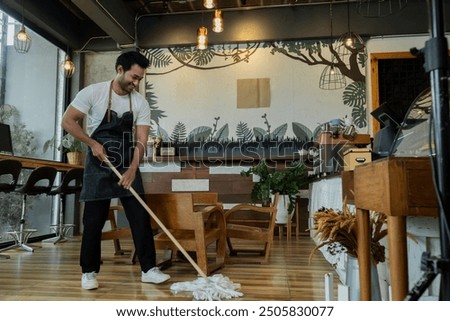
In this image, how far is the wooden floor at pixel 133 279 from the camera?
2.12 meters

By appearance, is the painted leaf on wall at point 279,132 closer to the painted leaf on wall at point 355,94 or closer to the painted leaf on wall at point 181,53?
the painted leaf on wall at point 355,94

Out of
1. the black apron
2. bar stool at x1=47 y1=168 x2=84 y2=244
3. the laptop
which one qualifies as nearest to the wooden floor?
the black apron

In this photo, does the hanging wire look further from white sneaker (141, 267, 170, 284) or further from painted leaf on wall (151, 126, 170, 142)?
white sneaker (141, 267, 170, 284)

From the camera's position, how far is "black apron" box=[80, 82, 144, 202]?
231cm

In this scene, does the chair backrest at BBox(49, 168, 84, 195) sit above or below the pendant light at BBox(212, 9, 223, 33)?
below

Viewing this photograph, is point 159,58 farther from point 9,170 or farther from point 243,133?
point 9,170

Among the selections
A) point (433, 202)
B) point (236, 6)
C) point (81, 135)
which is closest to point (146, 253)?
point (81, 135)

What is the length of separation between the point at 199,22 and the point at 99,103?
3845mm

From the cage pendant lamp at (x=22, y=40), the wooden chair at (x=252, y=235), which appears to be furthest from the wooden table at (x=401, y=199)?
the cage pendant lamp at (x=22, y=40)

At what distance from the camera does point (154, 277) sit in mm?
2352

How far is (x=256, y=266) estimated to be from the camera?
2922 millimetres

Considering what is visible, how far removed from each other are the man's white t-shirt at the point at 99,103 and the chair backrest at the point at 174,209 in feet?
1.98

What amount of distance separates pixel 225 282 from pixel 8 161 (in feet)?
8.45
